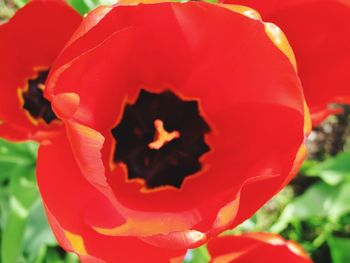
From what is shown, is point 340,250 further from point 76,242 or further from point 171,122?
point 76,242

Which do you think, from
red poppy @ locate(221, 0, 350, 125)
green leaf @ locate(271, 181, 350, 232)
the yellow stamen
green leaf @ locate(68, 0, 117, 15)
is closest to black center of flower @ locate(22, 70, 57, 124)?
green leaf @ locate(68, 0, 117, 15)

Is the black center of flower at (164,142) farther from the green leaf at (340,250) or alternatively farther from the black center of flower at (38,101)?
the green leaf at (340,250)

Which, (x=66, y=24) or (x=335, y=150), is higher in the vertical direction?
(x=66, y=24)

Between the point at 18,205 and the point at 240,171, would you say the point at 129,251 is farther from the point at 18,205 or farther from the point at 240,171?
the point at 18,205

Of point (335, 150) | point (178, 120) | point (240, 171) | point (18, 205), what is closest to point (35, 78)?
point (18, 205)

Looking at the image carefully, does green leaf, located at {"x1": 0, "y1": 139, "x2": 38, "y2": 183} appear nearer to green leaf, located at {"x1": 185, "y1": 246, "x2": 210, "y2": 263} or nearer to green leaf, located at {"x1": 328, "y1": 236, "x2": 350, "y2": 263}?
green leaf, located at {"x1": 185, "y1": 246, "x2": 210, "y2": 263}

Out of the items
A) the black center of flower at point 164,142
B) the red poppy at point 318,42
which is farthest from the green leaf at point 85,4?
the red poppy at point 318,42

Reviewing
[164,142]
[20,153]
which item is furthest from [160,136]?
[20,153]
